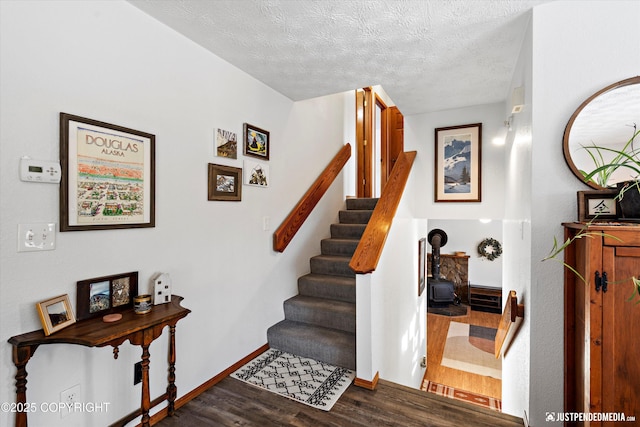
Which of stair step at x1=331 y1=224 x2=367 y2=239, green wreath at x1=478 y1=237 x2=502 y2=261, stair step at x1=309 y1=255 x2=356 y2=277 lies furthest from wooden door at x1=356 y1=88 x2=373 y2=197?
green wreath at x1=478 y1=237 x2=502 y2=261

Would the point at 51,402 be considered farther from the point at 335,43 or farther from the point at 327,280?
the point at 335,43

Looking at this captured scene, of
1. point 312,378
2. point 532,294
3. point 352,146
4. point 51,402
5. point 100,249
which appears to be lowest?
point 312,378

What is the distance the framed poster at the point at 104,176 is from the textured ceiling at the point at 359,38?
76cm

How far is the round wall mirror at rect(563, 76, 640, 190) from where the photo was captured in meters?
1.46

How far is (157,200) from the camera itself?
179 cm

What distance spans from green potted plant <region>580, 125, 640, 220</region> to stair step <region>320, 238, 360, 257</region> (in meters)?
2.24

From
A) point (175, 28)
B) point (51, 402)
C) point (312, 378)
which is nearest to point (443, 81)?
point (175, 28)

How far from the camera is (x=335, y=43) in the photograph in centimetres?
198

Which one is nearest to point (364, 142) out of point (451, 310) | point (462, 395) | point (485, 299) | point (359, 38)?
point (359, 38)

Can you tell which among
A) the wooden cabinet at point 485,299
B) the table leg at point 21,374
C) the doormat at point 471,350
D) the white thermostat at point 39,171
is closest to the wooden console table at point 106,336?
the table leg at point 21,374

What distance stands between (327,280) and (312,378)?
1.00 metres

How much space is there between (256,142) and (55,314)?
1.71 metres

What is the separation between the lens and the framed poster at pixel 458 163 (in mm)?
3324

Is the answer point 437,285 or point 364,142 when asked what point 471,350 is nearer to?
point 437,285
